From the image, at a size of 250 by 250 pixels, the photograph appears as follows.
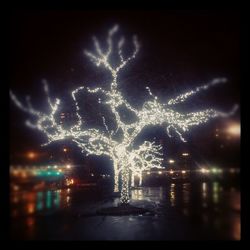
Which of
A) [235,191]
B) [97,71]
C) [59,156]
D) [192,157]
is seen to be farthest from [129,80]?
[192,157]

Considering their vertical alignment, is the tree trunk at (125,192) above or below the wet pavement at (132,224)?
above

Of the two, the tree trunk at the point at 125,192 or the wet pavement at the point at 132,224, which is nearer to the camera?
the wet pavement at the point at 132,224

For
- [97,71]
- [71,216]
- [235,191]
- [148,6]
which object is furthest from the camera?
[97,71]

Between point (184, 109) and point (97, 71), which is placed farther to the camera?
point (184, 109)

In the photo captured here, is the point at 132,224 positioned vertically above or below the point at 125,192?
below

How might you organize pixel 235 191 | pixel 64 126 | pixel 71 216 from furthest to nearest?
1. pixel 64 126
2. pixel 71 216
3. pixel 235 191

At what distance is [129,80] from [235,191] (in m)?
7.53

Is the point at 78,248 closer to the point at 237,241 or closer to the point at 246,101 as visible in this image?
the point at 237,241

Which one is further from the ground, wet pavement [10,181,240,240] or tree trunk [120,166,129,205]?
tree trunk [120,166,129,205]

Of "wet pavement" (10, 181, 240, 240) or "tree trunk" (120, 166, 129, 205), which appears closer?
"wet pavement" (10, 181, 240, 240)

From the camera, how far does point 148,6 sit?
29.2ft

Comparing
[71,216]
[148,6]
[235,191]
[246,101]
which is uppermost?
[148,6]

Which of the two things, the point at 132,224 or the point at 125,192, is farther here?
the point at 125,192

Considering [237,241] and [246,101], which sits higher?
[246,101]
